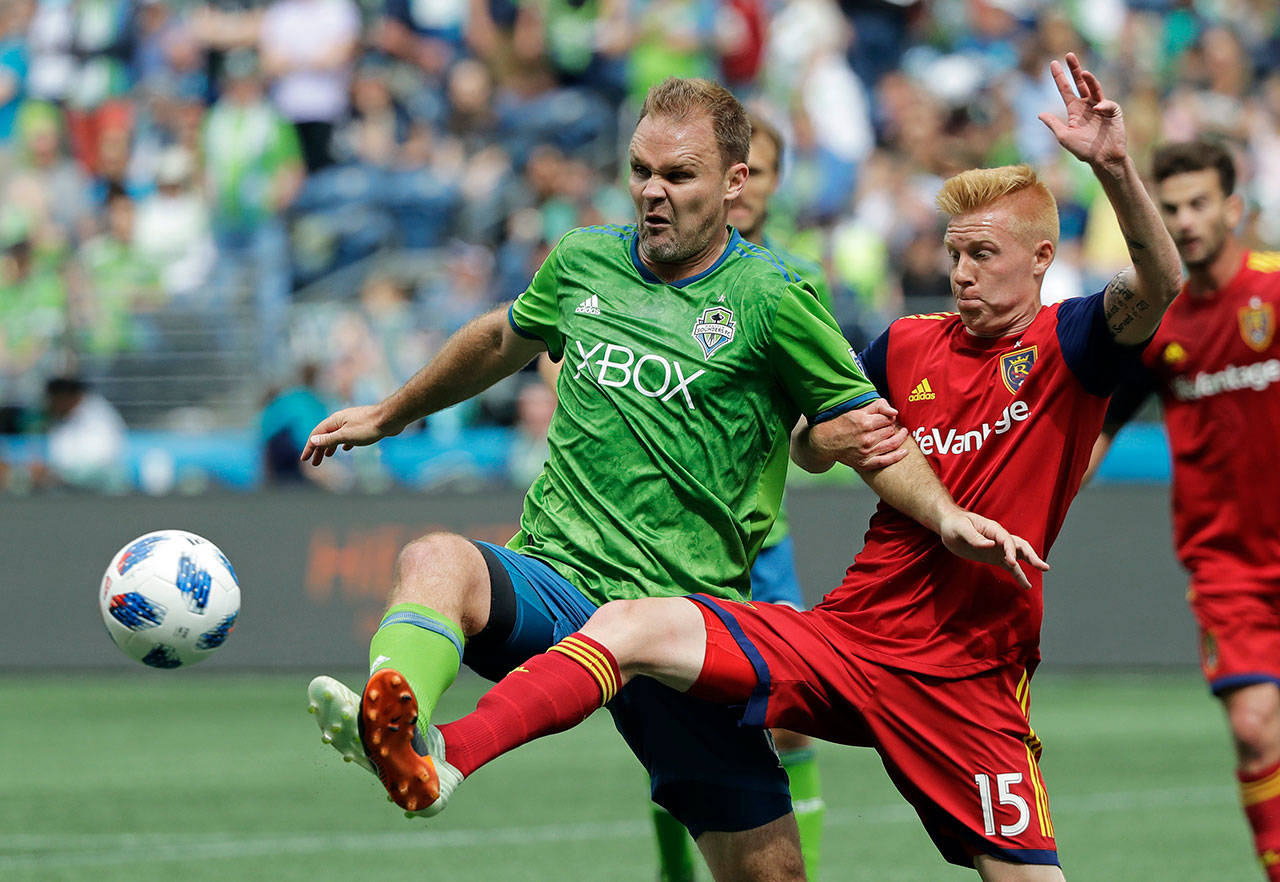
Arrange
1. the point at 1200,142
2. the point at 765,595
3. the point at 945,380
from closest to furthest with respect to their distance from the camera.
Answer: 1. the point at 945,380
2. the point at 765,595
3. the point at 1200,142

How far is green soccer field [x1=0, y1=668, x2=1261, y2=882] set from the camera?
7.63 m

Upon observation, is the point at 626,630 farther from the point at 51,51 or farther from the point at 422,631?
the point at 51,51

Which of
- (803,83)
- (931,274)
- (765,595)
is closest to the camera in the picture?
(765,595)

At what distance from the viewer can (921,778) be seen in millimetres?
4918

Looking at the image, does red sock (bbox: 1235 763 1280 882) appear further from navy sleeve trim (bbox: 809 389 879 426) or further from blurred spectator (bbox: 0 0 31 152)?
blurred spectator (bbox: 0 0 31 152)

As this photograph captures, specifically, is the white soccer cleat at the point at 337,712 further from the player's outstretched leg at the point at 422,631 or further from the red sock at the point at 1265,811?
the red sock at the point at 1265,811

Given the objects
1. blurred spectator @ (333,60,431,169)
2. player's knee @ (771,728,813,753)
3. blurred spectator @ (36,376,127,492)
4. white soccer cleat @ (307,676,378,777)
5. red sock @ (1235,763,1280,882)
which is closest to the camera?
white soccer cleat @ (307,676,378,777)

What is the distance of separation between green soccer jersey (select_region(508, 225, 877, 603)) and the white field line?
3.50 metres

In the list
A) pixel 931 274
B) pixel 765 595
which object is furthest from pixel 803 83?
pixel 765 595

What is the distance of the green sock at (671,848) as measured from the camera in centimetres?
628

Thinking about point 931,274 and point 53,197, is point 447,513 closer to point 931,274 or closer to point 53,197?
point 931,274

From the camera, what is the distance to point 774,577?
6.65m

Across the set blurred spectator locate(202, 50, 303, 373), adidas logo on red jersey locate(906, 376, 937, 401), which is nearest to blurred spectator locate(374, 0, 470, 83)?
blurred spectator locate(202, 50, 303, 373)

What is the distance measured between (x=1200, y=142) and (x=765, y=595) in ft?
8.13
